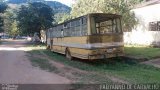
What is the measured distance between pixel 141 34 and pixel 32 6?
2652 cm

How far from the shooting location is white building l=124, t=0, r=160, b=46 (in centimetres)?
2623

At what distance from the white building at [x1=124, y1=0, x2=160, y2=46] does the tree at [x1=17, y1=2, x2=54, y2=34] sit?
21178mm

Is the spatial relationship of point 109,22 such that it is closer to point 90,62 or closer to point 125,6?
point 90,62

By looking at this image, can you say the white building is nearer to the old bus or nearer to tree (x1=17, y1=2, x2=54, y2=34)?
the old bus

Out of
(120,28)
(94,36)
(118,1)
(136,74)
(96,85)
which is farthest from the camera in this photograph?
(118,1)

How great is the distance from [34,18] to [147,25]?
24467 mm

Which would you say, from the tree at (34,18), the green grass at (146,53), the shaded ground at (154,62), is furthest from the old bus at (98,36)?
the tree at (34,18)

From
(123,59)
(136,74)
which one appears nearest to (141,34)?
(123,59)

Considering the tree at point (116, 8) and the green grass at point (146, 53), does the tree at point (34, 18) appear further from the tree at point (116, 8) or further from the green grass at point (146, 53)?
the green grass at point (146, 53)

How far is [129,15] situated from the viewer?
29188mm

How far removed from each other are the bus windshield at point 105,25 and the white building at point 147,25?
9706 millimetres

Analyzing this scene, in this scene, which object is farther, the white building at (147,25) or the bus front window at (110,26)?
the white building at (147,25)

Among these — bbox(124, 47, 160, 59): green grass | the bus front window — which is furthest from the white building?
the bus front window

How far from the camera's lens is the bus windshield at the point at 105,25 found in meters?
16.2
